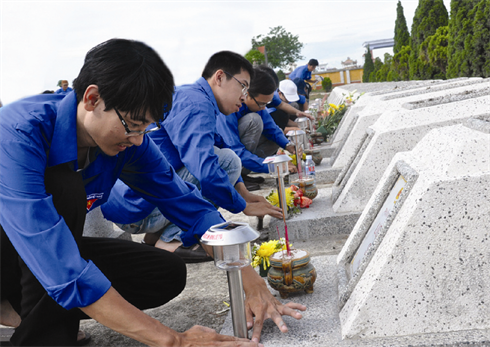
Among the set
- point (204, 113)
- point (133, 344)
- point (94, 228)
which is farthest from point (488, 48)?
point (133, 344)

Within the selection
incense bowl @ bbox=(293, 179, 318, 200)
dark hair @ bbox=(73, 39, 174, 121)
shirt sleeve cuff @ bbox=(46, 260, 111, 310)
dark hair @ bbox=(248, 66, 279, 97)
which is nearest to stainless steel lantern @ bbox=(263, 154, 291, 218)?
incense bowl @ bbox=(293, 179, 318, 200)

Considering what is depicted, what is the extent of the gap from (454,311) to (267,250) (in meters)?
1.03

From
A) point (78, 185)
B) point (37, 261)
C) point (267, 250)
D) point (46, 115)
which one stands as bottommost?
point (267, 250)

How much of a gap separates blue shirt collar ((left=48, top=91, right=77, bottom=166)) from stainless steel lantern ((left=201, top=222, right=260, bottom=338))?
65 cm

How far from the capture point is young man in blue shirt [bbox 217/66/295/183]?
4926 millimetres

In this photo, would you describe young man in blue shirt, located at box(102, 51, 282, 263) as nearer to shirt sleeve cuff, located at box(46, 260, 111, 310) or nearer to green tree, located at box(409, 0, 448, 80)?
shirt sleeve cuff, located at box(46, 260, 111, 310)

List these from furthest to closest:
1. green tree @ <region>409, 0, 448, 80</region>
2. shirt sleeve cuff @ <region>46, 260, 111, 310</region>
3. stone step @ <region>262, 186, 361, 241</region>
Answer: green tree @ <region>409, 0, 448, 80</region> → stone step @ <region>262, 186, 361, 241</region> → shirt sleeve cuff @ <region>46, 260, 111, 310</region>

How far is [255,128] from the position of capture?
579 centimetres

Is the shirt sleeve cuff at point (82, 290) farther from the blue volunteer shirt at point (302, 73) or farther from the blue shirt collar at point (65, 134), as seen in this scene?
the blue volunteer shirt at point (302, 73)

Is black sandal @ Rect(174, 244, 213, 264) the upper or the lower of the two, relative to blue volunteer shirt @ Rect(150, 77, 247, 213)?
lower

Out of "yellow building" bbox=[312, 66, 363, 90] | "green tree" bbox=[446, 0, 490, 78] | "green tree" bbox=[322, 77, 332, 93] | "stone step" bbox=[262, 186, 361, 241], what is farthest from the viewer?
"yellow building" bbox=[312, 66, 363, 90]

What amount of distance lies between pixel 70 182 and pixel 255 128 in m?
4.01

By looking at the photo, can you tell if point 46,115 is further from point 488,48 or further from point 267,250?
point 488,48

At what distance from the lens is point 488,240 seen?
185 centimetres
